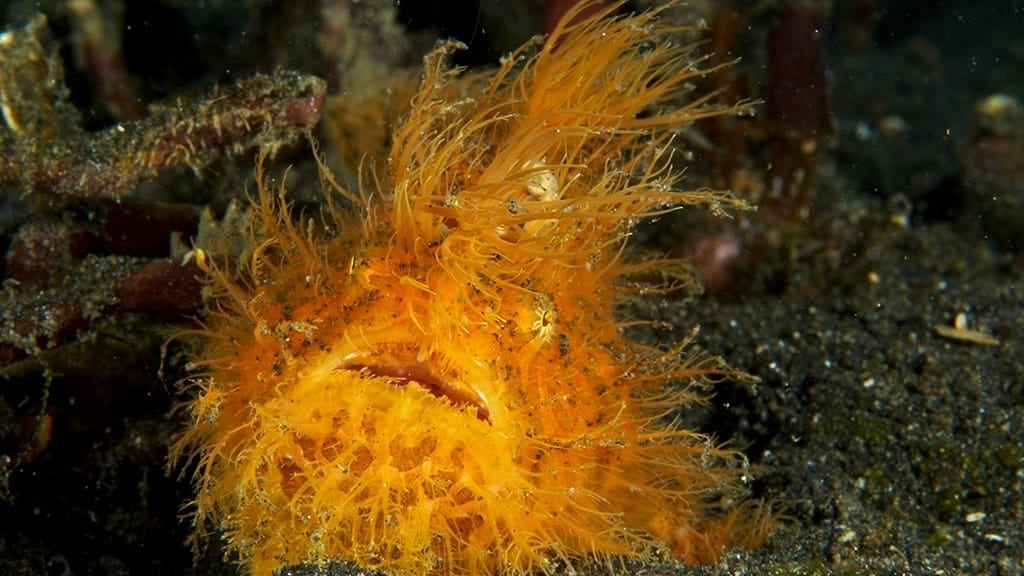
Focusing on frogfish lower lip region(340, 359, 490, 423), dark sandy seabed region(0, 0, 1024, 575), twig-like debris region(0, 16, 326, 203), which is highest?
twig-like debris region(0, 16, 326, 203)

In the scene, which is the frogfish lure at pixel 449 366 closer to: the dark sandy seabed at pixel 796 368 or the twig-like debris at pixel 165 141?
the dark sandy seabed at pixel 796 368

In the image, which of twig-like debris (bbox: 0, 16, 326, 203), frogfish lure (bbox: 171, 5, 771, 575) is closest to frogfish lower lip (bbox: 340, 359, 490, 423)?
frogfish lure (bbox: 171, 5, 771, 575)

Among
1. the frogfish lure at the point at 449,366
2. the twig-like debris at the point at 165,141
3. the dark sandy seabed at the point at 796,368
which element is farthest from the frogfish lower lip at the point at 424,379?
the twig-like debris at the point at 165,141

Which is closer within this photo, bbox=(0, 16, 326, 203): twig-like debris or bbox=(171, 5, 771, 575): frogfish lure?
bbox=(171, 5, 771, 575): frogfish lure

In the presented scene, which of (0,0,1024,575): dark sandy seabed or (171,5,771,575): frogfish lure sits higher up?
(171,5,771,575): frogfish lure

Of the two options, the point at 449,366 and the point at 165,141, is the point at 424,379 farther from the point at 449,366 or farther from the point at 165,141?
the point at 165,141

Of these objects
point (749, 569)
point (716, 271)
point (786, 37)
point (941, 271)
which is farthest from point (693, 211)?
point (749, 569)

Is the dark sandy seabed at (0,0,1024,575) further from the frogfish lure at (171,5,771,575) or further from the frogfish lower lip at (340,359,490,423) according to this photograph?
the frogfish lower lip at (340,359,490,423)

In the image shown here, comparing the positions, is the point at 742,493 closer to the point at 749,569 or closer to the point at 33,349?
the point at 749,569
